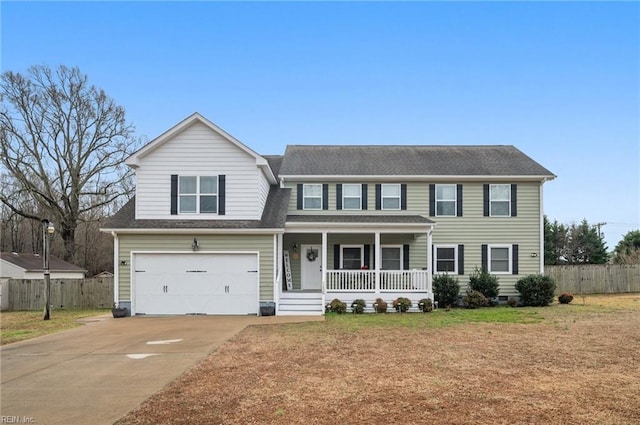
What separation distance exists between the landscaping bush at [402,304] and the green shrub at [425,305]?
406mm

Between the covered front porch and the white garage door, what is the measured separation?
1.26 meters

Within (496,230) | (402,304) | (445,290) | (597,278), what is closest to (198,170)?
(402,304)

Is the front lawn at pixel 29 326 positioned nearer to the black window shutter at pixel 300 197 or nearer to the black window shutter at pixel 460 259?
the black window shutter at pixel 300 197

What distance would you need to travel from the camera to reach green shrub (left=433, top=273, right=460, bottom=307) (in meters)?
19.2

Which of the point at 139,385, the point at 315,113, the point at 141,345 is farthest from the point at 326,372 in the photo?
the point at 315,113

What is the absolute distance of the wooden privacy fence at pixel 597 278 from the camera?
91.2 ft

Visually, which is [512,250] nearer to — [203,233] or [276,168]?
[276,168]

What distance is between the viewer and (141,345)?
36.0 feet

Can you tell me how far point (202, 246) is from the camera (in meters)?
17.1

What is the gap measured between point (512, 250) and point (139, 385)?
17344mm

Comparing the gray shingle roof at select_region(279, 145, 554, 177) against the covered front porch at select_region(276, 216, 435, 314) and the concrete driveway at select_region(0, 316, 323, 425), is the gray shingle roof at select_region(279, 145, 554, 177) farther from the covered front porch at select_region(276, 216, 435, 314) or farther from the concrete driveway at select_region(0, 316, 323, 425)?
the concrete driveway at select_region(0, 316, 323, 425)

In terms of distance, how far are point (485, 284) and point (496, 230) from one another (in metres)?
2.52

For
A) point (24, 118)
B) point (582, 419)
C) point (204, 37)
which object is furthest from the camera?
point (24, 118)

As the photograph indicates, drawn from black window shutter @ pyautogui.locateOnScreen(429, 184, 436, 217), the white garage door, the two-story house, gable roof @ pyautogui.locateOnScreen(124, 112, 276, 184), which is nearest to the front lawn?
the two-story house
